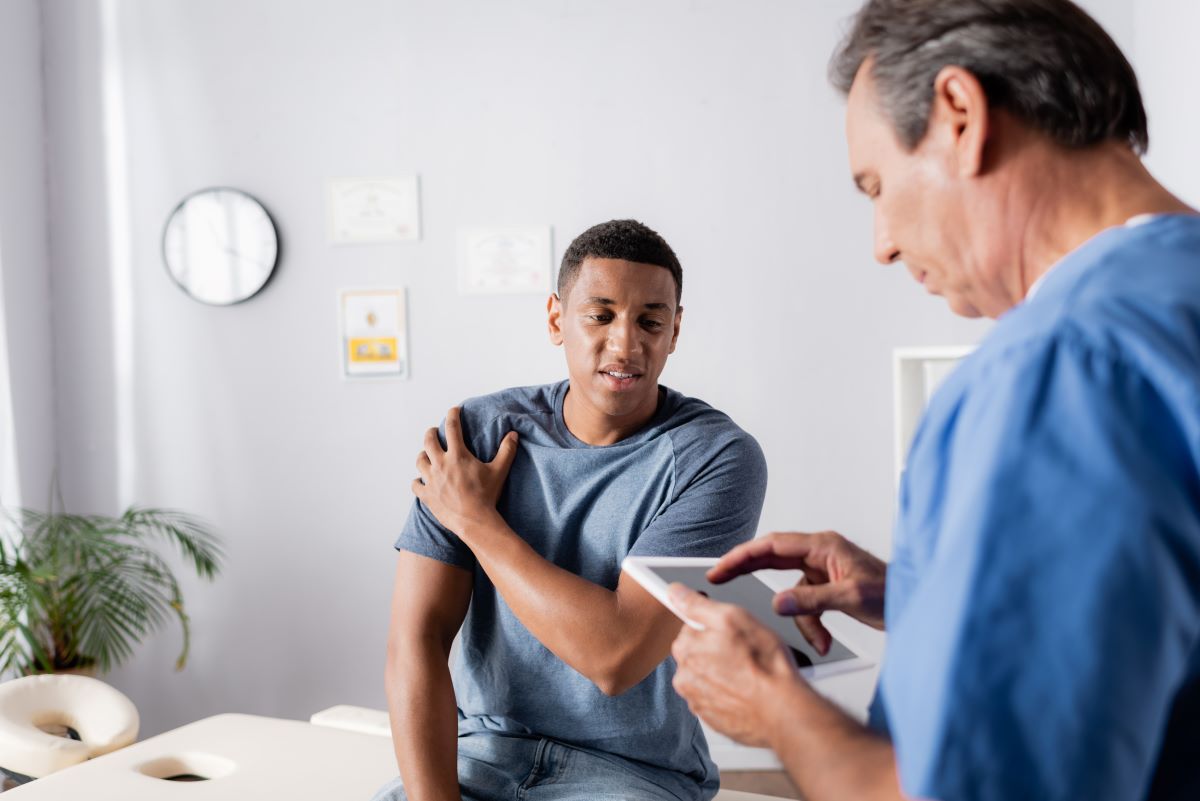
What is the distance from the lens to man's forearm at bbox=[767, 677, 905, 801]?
67 cm

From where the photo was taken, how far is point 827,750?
2.27 feet

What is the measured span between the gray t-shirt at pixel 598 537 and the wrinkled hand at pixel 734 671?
643 millimetres

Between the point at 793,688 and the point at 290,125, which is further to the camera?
the point at 290,125

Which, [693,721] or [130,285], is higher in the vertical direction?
[130,285]

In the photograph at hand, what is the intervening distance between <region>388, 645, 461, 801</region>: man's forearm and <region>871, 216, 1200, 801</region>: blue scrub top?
101cm

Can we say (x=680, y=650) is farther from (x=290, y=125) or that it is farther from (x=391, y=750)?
(x=290, y=125)

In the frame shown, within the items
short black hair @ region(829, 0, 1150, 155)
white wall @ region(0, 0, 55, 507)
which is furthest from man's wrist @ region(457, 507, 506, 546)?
white wall @ region(0, 0, 55, 507)

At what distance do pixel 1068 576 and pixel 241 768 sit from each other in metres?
1.77

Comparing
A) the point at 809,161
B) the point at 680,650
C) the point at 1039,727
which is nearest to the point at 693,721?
the point at 680,650

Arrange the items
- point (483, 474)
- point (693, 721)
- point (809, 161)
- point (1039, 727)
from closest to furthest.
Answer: point (1039, 727) → point (483, 474) → point (693, 721) → point (809, 161)

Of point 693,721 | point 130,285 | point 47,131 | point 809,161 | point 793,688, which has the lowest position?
point 693,721

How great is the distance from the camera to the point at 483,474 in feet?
5.10

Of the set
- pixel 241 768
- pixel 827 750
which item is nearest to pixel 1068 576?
pixel 827 750

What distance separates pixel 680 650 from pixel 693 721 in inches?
35.2
